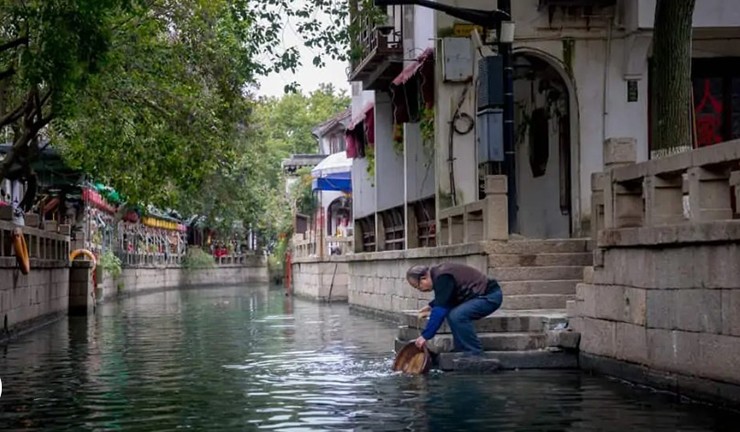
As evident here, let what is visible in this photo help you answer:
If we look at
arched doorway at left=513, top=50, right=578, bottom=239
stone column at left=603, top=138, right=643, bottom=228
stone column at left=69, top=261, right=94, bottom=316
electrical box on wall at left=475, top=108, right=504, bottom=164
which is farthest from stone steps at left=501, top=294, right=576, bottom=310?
stone column at left=69, top=261, right=94, bottom=316

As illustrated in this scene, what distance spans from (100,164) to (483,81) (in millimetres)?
8764

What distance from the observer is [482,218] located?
1934 centimetres

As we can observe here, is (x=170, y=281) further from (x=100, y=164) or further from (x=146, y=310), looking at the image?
(x=100, y=164)

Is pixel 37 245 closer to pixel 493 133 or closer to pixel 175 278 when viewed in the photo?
pixel 493 133

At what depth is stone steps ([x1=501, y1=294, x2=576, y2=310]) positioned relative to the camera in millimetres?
17938

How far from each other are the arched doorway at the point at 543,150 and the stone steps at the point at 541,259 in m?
Answer: 4.03

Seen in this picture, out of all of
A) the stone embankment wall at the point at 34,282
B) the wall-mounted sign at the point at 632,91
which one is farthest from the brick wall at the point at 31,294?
the wall-mounted sign at the point at 632,91

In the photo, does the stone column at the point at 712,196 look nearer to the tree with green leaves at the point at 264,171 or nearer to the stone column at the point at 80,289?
the tree with green leaves at the point at 264,171

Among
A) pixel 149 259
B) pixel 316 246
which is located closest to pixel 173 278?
pixel 149 259

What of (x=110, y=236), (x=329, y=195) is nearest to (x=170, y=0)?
(x=110, y=236)

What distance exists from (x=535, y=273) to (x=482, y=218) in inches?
60.0

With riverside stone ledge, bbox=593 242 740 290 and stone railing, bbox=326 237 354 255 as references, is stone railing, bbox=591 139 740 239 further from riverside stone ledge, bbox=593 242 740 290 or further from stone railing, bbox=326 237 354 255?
stone railing, bbox=326 237 354 255

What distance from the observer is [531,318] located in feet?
48.6

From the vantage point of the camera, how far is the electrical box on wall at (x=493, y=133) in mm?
18391
